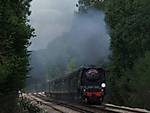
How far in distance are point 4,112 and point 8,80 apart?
2.49 metres

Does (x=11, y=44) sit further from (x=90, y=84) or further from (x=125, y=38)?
(x=125, y=38)

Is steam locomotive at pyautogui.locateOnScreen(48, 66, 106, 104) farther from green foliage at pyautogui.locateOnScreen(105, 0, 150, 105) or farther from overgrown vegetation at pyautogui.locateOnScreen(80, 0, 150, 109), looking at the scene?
green foliage at pyautogui.locateOnScreen(105, 0, 150, 105)

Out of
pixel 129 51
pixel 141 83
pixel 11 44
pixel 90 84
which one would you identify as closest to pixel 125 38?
pixel 129 51

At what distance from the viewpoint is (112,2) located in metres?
50.2

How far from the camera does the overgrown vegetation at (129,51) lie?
39.2 meters

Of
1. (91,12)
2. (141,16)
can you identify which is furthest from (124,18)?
(91,12)

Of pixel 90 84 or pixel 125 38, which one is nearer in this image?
pixel 90 84

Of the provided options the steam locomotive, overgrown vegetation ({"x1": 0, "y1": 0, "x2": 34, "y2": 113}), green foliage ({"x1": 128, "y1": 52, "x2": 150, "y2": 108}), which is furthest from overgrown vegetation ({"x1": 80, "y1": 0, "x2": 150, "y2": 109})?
overgrown vegetation ({"x1": 0, "y1": 0, "x2": 34, "y2": 113})

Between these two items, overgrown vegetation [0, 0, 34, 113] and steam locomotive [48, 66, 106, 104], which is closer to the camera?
overgrown vegetation [0, 0, 34, 113]

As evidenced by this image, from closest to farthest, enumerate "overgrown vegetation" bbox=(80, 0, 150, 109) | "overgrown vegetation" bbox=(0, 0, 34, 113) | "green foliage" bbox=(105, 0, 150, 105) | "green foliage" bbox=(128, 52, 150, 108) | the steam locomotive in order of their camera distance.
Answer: "overgrown vegetation" bbox=(0, 0, 34, 113) → "green foliage" bbox=(128, 52, 150, 108) → the steam locomotive → "overgrown vegetation" bbox=(80, 0, 150, 109) → "green foliage" bbox=(105, 0, 150, 105)

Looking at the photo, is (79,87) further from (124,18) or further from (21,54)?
(21,54)

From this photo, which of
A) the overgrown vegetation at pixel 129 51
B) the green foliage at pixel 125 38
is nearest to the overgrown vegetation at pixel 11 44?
the overgrown vegetation at pixel 129 51

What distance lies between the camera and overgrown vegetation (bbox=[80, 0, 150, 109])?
39219 mm

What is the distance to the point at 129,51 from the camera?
46.5m
